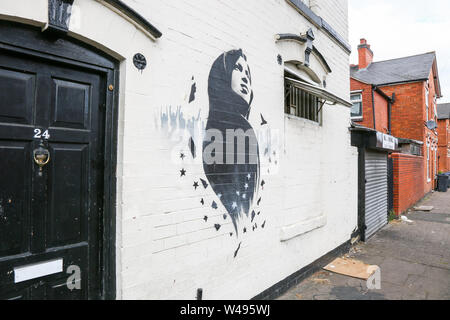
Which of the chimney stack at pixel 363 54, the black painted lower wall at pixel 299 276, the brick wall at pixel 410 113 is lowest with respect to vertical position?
the black painted lower wall at pixel 299 276

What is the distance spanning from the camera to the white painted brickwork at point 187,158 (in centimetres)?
238

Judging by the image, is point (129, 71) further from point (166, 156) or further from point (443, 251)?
point (443, 251)

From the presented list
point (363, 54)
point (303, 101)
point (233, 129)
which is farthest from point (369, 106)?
point (233, 129)

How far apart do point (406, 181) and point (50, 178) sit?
12.5m

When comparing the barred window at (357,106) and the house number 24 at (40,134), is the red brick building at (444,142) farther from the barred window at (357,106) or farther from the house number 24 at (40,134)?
the house number 24 at (40,134)

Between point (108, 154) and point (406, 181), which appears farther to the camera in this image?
point (406, 181)

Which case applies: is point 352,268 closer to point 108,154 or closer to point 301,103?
point 301,103

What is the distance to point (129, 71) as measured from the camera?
241cm

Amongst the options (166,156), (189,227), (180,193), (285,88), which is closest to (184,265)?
(189,227)

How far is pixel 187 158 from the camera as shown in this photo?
9.49 feet

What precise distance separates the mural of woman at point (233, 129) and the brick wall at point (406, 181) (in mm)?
8440

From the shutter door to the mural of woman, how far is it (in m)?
4.75

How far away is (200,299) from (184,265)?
475mm

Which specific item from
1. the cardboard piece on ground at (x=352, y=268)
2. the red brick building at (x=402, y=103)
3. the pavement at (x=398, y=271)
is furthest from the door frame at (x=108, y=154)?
the red brick building at (x=402, y=103)
